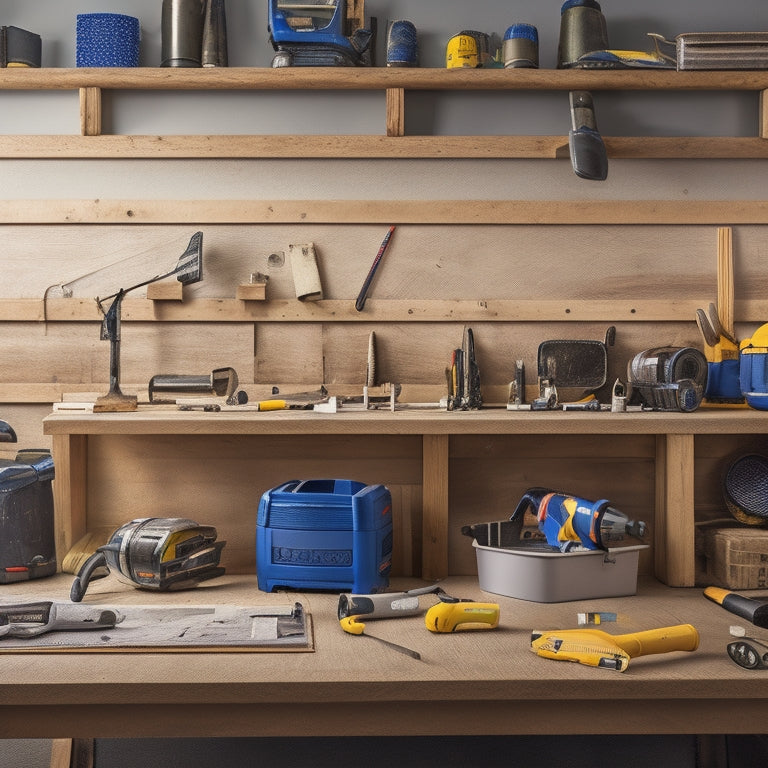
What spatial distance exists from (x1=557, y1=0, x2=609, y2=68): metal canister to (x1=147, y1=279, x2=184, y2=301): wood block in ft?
4.48

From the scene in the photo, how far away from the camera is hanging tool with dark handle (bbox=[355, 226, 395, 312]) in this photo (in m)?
2.64

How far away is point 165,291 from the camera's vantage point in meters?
2.59

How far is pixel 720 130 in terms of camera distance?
107 inches

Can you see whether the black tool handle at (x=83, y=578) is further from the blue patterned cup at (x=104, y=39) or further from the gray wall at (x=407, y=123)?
the blue patterned cup at (x=104, y=39)

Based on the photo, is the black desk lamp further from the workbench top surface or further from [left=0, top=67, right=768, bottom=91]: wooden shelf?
[left=0, top=67, right=768, bottom=91]: wooden shelf

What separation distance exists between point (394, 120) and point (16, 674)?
6.11ft

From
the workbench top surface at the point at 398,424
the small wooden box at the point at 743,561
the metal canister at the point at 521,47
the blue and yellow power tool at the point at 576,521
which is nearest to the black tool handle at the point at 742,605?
the small wooden box at the point at 743,561

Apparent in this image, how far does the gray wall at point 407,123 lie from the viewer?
2.66 metres

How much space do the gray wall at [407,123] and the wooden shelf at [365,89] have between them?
0.04 meters

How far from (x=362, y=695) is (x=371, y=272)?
143cm

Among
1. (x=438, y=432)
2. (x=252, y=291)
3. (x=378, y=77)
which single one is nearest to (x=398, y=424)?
(x=438, y=432)

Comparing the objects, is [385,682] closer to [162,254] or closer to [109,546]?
[109,546]

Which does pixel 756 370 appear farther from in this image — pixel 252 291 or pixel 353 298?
pixel 252 291

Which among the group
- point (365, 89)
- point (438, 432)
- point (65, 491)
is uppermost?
point (365, 89)
